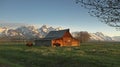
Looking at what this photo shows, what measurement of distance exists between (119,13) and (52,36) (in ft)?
265

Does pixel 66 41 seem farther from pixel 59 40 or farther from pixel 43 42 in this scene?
pixel 43 42

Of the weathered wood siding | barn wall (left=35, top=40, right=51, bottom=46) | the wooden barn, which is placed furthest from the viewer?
the weathered wood siding

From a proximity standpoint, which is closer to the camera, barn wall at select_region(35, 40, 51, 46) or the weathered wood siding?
barn wall at select_region(35, 40, 51, 46)

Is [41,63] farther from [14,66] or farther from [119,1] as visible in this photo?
[119,1]

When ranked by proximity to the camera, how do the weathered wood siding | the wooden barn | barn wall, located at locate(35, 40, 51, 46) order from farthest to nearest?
the weathered wood siding < barn wall, located at locate(35, 40, 51, 46) < the wooden barn

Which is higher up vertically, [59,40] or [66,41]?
[59,40]

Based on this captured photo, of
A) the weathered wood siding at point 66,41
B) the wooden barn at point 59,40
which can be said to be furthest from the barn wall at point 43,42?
the weathered wood siding at point 66,41

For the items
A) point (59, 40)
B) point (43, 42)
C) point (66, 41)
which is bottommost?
point (43, 42)

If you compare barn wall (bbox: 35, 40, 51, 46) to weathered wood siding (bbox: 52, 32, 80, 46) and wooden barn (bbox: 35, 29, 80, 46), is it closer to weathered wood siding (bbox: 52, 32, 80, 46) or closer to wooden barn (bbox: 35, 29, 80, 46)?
wooden barn (bbox: 35, 29, 80, 46)

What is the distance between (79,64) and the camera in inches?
1111

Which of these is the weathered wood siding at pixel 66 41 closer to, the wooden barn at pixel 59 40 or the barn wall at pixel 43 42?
the wooden barn at pixel 59 40

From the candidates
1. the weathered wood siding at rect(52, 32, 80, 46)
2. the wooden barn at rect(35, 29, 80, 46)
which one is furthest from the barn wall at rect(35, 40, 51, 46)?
the weathered wood siding at rect(52, 32, 80, 46)

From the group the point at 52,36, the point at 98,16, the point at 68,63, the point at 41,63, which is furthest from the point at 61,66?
the point at 52,36

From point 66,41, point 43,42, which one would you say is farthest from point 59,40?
point 43,42
